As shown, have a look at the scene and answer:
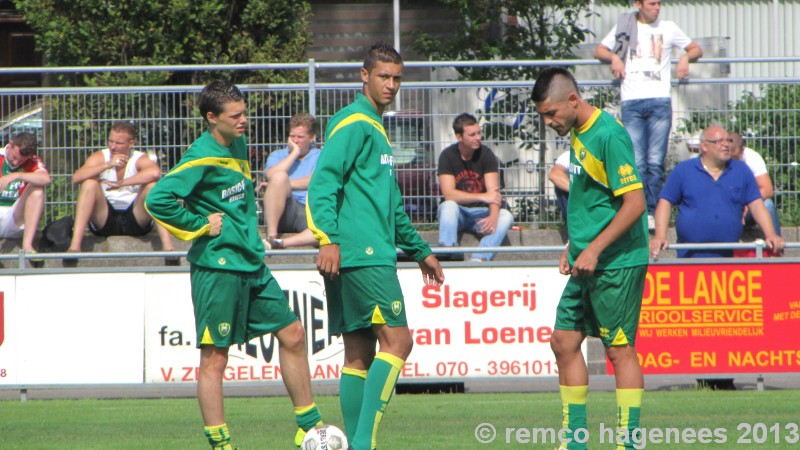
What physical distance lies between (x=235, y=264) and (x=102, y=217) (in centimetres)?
592

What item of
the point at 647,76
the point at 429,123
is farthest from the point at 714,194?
the point at 429,123

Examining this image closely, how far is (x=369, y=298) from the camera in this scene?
262 inches

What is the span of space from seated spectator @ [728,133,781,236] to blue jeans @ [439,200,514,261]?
2480 mm

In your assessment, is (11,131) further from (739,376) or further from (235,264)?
A: (739,376)

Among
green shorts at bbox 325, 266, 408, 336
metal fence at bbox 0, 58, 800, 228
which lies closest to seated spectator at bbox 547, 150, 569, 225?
metal fence at bbox 0, 58, 800, 228

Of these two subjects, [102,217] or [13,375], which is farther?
[102,217]

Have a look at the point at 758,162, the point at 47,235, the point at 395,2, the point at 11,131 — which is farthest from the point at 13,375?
the point at 395,2

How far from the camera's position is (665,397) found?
10.6 metres

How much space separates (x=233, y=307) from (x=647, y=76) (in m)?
6.76

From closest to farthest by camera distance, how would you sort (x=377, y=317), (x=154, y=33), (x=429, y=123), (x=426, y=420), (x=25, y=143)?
1. (x=377, y=317)
2. (x=426, y=420)
3. (x=25, y=143)
4. (x=429, y=123)
5. (x=154, y=33)

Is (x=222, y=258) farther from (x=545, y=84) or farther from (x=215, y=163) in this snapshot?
(x=545, y=84)

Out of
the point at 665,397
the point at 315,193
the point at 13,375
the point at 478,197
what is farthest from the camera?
the point at 478,197

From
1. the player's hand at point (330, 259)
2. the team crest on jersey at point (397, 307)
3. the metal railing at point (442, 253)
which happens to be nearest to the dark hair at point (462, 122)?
the metal railing at point (442, 253)

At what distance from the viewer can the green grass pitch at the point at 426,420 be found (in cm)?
795
